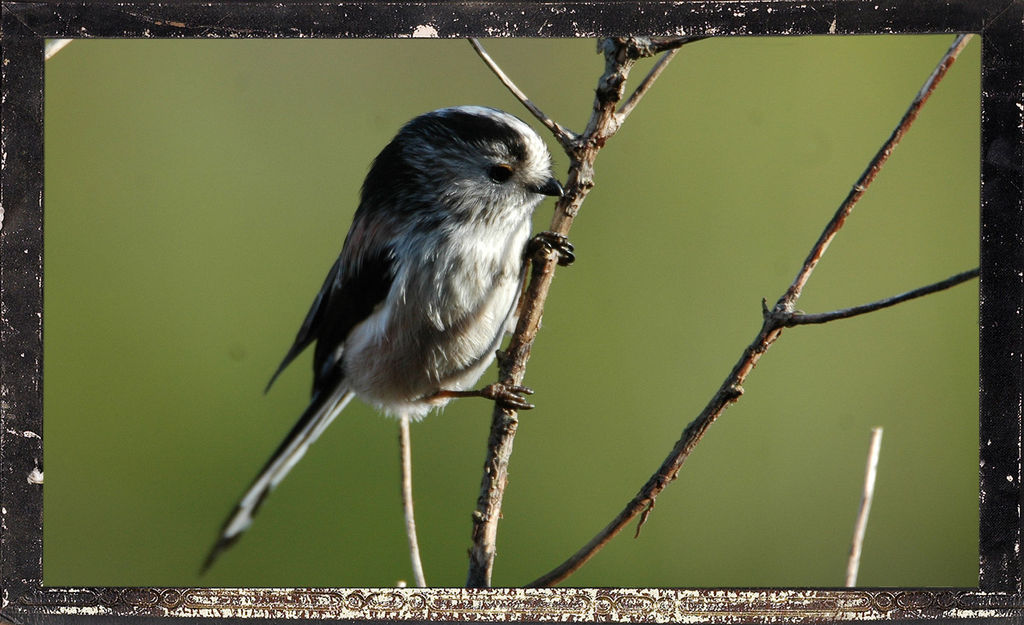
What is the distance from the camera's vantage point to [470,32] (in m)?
1.37

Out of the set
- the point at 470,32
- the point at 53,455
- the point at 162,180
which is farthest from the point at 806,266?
the point at 53,455

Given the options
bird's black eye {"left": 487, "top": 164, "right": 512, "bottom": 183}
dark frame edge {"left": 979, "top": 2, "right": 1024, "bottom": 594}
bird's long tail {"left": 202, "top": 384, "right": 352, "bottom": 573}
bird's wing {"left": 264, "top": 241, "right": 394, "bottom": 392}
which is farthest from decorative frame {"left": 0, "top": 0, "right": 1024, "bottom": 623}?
bird's wing {"left": 264, "top": 241, "right": 394, "bottom": 392}

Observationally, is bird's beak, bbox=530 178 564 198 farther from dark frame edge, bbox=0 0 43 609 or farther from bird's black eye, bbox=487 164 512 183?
dark frame edge, bbox=0 0 43 609

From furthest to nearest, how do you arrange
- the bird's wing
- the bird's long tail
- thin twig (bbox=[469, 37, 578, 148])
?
the bird's wing
the bird's long tail
thin twig (bbox=[469, 37, 578, 148])

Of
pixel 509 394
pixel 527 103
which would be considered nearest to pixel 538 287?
pixel 509 394

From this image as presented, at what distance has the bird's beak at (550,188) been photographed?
59.9 inches

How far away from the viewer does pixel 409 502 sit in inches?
58.7

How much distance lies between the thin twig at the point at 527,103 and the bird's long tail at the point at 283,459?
81 cm

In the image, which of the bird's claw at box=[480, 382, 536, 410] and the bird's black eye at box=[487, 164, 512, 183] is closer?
the bird's claw at box=[480, 382, 536, 410]

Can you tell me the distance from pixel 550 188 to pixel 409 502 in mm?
642

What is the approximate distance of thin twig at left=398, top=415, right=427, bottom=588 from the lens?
146cm

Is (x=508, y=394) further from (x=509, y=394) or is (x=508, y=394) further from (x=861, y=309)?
(x=861, y=309)

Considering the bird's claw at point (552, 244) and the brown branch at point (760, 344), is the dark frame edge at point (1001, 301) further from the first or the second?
the bird's claw at point (552, 244)

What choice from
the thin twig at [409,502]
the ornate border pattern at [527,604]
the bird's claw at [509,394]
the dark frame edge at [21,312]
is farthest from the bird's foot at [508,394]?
the dark frame edge at [21,312]
